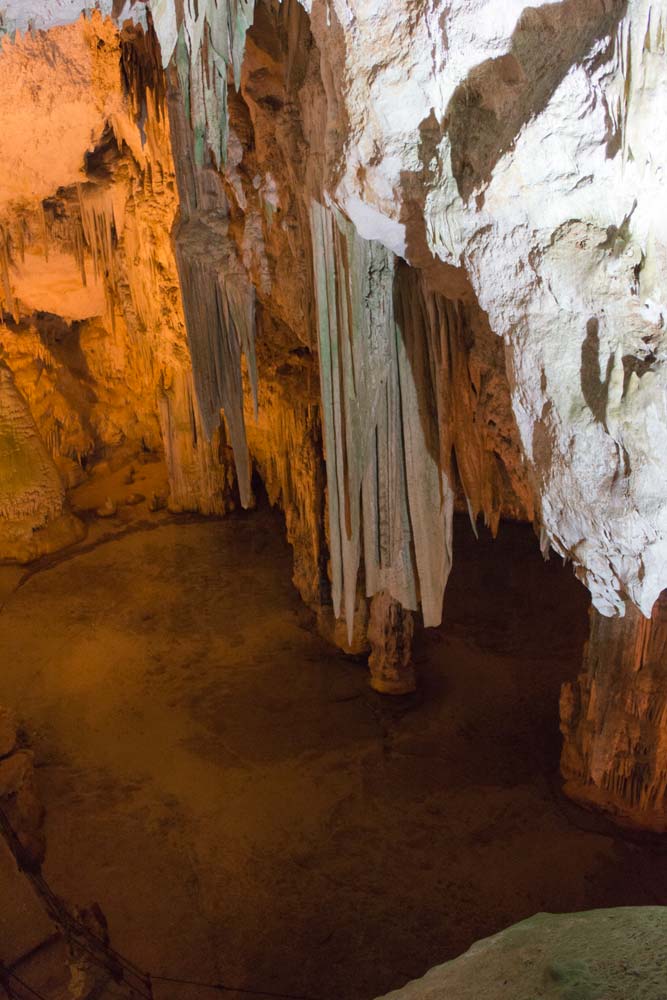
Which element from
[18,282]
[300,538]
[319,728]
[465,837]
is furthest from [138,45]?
[465,837]

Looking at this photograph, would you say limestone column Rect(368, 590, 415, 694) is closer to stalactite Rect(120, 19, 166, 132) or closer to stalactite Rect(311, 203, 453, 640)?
stalactite Rect(311, 203, 453, 640)

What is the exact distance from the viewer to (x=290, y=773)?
5734 millimetres

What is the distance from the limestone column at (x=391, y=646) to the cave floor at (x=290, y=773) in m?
0.16

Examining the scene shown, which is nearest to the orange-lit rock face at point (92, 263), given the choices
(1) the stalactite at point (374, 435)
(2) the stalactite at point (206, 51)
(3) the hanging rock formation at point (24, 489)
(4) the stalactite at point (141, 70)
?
(4) the stalactite at point (141, 70)

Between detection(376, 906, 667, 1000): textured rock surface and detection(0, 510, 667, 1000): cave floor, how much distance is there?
2471 millimetres

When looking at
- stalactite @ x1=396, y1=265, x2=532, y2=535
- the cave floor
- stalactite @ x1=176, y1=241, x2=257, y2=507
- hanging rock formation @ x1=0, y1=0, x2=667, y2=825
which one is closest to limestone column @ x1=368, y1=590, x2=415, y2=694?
hanging rock formation @ x1=0, y1=0, x2=667, y2=825

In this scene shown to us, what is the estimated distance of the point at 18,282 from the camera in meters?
9.13

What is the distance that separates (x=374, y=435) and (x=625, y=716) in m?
2.25

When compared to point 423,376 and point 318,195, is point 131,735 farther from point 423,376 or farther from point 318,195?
point 318,195

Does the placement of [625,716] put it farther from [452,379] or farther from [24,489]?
[24,489]

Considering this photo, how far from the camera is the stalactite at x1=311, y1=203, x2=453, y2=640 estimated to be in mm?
3951

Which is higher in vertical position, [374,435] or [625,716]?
[374,435]

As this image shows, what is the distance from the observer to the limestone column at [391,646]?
21.1ft

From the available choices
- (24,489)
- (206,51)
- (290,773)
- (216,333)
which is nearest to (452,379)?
(206,51)
